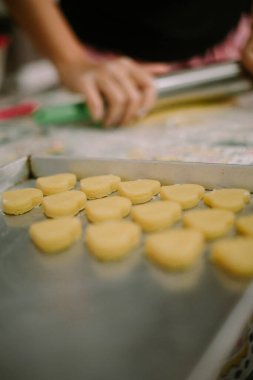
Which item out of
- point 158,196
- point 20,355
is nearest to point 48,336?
point 20,355

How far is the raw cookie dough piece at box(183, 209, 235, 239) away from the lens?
605mm

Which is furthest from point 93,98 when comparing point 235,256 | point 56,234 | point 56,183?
point 235,256

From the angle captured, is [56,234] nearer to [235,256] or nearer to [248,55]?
[235,256]

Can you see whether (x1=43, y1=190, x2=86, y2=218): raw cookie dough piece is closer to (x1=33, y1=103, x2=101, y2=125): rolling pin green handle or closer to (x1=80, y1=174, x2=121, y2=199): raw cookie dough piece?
(x1=80, y1=174, x2=121, y2=199): raw cookie dough piece

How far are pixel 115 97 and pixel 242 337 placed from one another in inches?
37.6

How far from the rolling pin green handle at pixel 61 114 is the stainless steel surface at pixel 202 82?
0.26 metres

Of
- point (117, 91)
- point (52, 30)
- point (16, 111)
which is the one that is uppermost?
point (52, 30)

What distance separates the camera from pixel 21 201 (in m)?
0.76

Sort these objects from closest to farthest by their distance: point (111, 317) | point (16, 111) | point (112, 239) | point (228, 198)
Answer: point (111, 317)
point (112, 239)
point (228, 198)
point (16, 111)

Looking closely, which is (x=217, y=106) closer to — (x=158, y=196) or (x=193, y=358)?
(x=158, y=196)

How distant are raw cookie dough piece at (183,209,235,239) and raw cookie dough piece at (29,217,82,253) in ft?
0.61

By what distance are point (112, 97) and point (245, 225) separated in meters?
0.78

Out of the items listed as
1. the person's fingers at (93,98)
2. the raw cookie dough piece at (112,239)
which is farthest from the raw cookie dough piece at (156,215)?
the person's fingers at (93,98)

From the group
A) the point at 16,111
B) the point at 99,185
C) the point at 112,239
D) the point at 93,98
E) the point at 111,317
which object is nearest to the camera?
the point at 111,317
